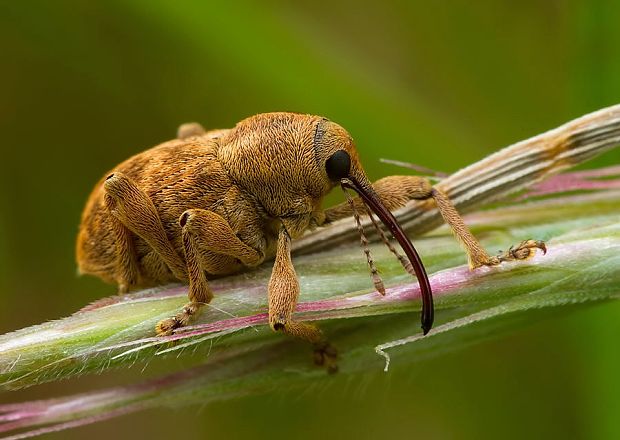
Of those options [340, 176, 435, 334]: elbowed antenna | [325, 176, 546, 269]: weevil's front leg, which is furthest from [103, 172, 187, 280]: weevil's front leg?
[340, 176, 435, 334]: elbowed antenna

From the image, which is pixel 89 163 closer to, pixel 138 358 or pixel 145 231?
pixel 145 231

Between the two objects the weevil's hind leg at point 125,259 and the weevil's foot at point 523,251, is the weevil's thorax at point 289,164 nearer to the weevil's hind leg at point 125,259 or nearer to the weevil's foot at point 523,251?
the weevil's hind leg at point 125,259

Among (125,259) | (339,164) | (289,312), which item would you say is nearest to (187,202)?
(125,259)

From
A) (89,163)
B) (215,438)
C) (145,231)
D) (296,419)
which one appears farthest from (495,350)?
(89,163)

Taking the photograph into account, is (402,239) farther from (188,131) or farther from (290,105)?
(290,105)

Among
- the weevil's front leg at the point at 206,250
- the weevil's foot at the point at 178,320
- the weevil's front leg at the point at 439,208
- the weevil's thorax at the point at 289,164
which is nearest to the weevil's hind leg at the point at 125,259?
the weevil's front leg at the point at 206,250
